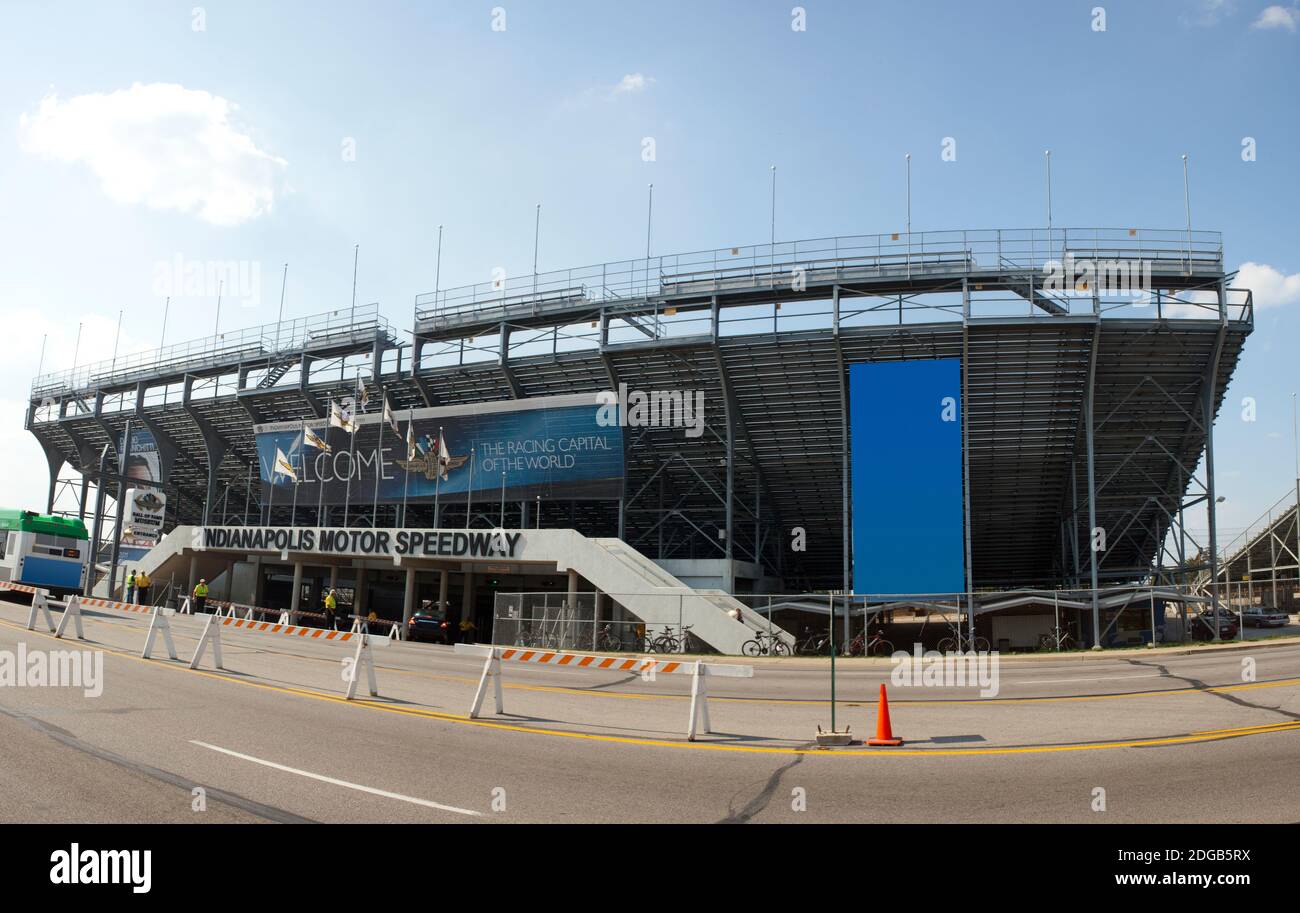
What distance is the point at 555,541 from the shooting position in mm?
34656

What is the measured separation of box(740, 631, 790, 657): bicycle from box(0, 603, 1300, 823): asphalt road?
11962 mm

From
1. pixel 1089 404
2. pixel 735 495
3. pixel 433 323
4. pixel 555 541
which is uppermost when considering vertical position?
pixel 433 323

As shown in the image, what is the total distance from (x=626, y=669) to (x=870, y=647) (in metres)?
12.3

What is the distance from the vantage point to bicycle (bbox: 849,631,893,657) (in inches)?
1168

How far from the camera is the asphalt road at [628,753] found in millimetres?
7223

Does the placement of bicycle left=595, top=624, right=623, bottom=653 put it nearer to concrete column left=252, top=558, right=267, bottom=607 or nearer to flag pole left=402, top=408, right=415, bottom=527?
flag pole left=402, top=408, right=415, bottom=527

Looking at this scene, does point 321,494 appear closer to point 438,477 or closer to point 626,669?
point 438,477

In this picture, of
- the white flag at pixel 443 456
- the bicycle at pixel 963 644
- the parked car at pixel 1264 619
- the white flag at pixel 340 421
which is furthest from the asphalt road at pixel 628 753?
the parked car at pixel 1264 619

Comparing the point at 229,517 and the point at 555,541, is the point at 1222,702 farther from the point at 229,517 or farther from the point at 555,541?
the point at 229,517

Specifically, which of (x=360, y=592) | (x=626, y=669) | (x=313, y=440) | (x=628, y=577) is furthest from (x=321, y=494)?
(x=626, y=669)

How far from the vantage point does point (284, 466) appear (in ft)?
158
